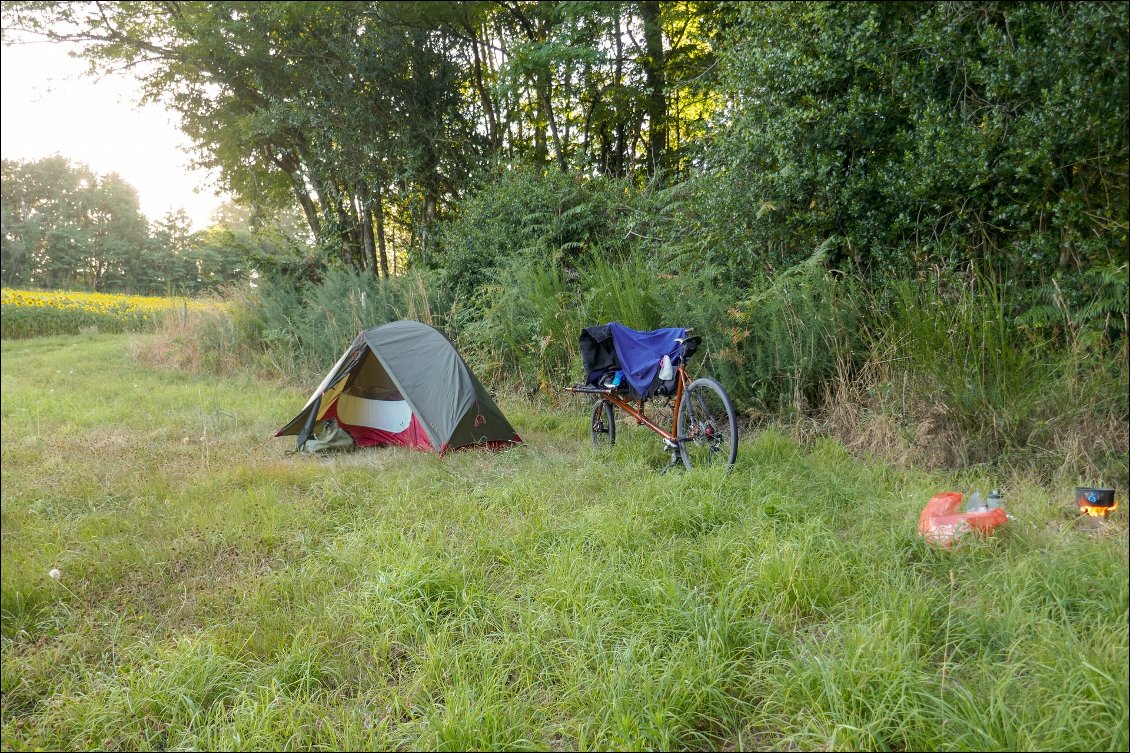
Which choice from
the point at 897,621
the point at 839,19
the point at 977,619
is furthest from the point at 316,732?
the point at 839,19

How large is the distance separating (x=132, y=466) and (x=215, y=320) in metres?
6.00

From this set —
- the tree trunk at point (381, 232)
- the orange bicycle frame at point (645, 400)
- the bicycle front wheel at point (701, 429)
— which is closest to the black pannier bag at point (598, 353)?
the orange bicycle frame at point (645, 400)

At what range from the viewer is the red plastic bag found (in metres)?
2.39

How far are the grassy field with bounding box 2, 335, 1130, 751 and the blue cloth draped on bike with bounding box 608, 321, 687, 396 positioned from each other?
0.80 metres

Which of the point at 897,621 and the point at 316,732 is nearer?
the point at 316,732

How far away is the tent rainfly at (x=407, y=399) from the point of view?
4785 mm

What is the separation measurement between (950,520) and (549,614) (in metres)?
1.67

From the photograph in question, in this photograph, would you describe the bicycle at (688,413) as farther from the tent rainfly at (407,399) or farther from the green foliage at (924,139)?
the green foliage at (924,139)

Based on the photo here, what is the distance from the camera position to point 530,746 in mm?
1691

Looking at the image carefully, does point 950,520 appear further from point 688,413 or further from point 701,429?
point 688,413

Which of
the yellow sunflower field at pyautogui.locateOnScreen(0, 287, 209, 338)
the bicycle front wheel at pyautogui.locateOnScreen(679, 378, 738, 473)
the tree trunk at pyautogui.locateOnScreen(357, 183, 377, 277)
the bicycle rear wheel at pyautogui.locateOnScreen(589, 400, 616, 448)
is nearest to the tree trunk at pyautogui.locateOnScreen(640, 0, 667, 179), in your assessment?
the tree trunk at pyautogui.locateOnScreen(357, 183, 377, 277)

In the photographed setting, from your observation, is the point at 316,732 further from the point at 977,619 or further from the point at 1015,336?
the point at 1015,336

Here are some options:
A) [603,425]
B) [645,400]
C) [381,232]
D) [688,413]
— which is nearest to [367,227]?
[381,232]

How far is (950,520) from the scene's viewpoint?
8.14 feet
